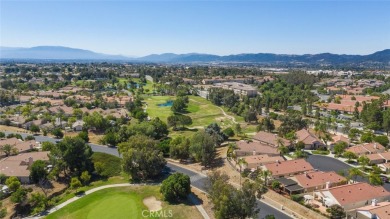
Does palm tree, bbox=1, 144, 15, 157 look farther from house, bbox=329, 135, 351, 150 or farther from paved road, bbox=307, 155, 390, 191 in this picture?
house, bbox=329, 135, 351, 150

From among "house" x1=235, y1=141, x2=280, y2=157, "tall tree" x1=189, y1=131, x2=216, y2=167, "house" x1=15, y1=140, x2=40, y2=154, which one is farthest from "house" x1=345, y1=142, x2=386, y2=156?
"house" x1=15, y1=140, x2=40, y2=154

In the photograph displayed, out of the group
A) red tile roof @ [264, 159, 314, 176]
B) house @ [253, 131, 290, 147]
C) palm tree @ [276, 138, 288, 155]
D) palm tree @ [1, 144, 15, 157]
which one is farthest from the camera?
house @ [253, 131, 290, 147]

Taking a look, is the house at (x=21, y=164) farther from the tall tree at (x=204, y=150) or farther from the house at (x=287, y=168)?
the house at (x=287, y=168)

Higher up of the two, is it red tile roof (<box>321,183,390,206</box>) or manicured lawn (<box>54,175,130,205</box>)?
red tile roof (<box>321,183,390,206</box>)

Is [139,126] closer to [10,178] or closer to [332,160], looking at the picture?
[10,178]

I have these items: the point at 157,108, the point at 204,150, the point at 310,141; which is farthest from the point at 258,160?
the point at 157,108

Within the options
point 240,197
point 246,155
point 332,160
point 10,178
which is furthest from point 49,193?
point 332,160

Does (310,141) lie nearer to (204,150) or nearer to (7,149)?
(204,150)
